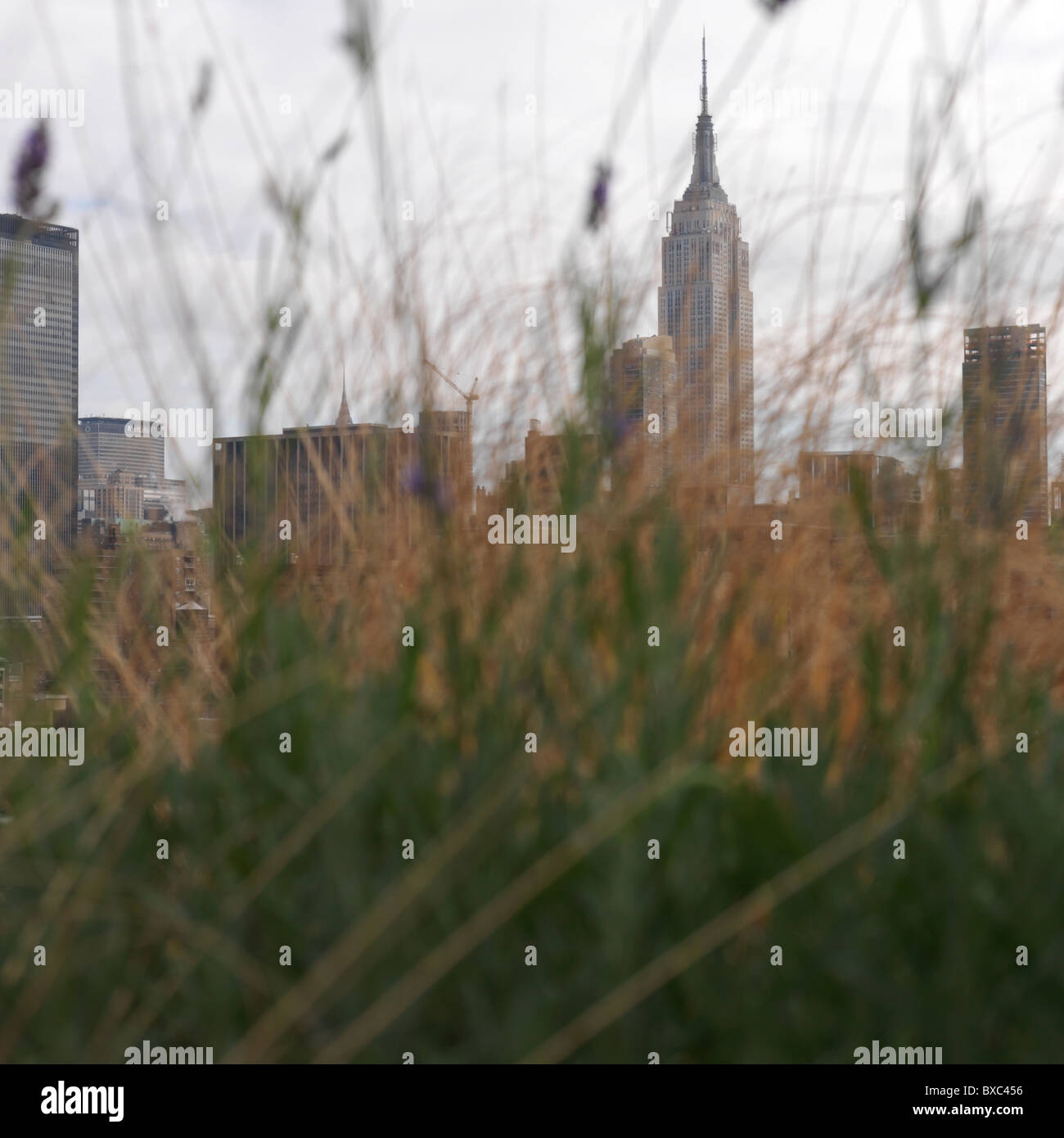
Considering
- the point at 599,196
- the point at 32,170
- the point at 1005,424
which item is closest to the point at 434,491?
the point at 599,196

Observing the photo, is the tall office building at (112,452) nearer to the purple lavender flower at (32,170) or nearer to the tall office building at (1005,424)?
the purple lavender flower at (32,170)

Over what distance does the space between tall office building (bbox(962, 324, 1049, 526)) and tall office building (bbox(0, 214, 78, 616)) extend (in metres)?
1.14

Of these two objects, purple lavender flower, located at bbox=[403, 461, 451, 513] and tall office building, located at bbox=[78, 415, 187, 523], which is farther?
tall office building, located at bbox=[78, 415, 187, 523]

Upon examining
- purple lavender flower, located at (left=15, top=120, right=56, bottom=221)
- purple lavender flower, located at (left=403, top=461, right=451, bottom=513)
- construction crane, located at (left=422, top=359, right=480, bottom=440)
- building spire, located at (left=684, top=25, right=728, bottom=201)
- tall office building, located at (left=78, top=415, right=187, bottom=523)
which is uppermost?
building spire, located at (left=684, top=25, right=728, bottom=201)

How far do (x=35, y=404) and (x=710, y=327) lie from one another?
1141 mm

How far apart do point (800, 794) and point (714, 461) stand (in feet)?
3.03

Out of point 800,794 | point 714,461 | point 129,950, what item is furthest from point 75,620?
point 714,461

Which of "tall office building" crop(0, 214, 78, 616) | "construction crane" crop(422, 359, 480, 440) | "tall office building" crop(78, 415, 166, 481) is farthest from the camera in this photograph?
"construction crane" crop(422, 359, 480, 440)

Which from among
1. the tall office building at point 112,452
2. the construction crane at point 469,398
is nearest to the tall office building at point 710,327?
the construction crane at point 469,398

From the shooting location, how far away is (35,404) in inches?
73.4

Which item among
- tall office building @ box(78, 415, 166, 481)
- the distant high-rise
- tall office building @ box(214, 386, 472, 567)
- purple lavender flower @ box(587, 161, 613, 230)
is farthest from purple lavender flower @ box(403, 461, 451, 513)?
tall office building @ box(78, 415, 166, 481)

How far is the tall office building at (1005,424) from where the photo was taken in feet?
4.58

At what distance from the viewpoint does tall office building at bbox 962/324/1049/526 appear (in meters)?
1.40

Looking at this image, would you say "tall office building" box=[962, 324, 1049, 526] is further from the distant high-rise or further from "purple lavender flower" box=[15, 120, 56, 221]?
"purple lavender flower" box=[15, 120, 56, 221]
